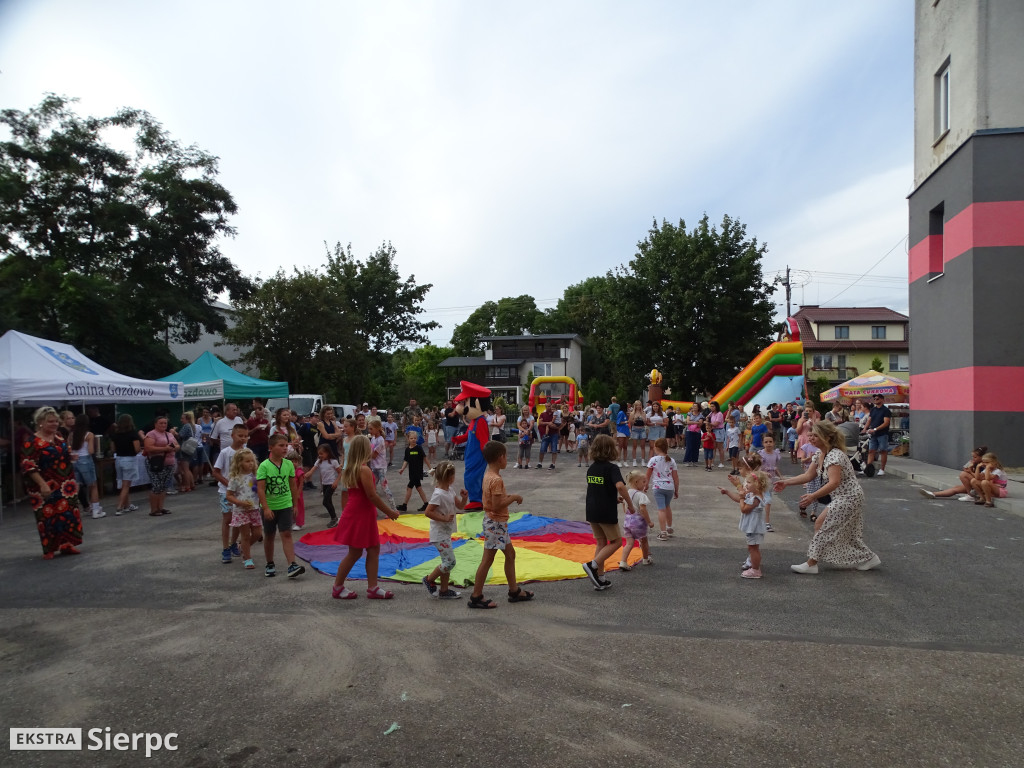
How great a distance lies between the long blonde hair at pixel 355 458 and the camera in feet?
21.2

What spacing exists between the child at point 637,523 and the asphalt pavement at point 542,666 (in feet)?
0.65

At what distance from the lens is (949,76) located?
676 inches

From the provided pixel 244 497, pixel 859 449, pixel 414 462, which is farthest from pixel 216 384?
pixel 859 449

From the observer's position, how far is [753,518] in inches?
281

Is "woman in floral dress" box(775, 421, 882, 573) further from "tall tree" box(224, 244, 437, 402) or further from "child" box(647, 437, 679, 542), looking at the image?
"tall tree" box(224, 244, 437, 402)

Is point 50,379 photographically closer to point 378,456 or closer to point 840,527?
point 378,456

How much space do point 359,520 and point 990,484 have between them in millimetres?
11128

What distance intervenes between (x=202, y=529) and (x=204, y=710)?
6780mm

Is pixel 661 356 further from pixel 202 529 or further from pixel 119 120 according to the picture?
pixel 202 529

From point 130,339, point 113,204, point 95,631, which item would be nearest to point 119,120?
point 113,204

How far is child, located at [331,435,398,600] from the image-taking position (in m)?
6.47

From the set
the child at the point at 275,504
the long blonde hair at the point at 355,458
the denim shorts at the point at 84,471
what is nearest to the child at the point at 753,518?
the long blonde hair at the point at 355,458

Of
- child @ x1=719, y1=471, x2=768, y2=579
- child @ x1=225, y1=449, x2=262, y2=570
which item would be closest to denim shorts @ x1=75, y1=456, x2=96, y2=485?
child @ x1=225, y1=449, x2=262, y2=570

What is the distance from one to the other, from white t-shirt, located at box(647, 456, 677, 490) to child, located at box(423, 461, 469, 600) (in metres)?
3.32
